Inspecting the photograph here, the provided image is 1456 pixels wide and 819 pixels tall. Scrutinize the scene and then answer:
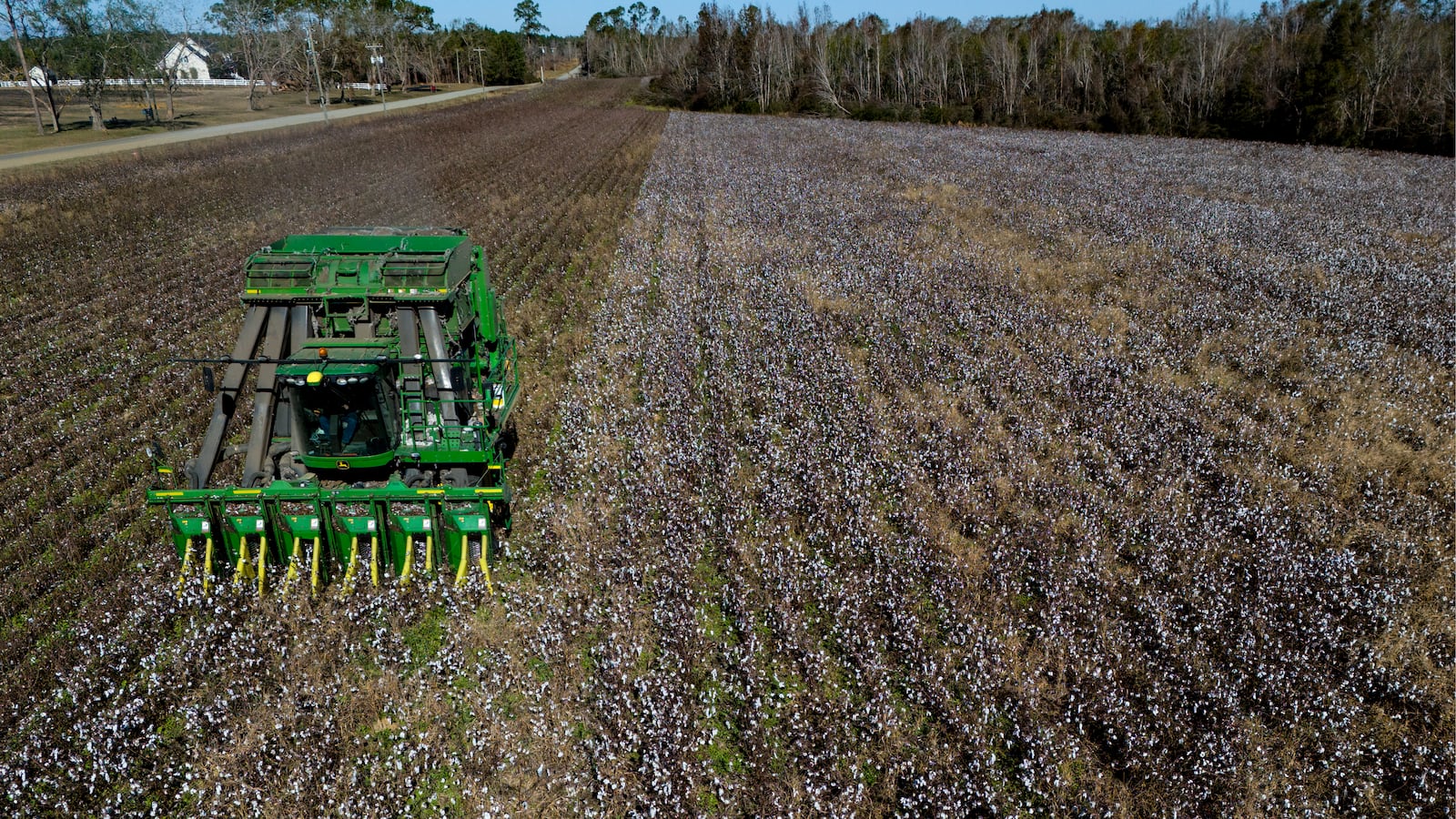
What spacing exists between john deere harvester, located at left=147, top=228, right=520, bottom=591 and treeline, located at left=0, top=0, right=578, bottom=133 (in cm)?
5955

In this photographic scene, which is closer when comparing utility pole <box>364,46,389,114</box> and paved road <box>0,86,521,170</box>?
paved road <box>0,86,521,170</box>

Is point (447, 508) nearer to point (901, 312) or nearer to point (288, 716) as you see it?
point (288, 716)

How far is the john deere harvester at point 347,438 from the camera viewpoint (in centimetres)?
826

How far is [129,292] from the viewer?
19328 millimetres

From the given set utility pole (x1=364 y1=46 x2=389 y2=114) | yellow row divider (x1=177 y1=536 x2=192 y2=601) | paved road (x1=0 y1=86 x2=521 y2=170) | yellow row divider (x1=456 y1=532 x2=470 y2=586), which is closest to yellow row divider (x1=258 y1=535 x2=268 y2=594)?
yellow row divider (x1=177 y1=536 x2=192 y2=601)

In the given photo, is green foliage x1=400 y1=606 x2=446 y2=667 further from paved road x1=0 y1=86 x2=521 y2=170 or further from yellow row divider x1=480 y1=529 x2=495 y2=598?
paved road x1=0 y1=86 x2=521 y2=170

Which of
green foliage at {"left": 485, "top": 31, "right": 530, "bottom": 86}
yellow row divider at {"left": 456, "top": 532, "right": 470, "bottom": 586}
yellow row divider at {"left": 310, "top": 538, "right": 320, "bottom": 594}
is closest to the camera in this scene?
yellow row divider at {"left": 310, "top": 538, "right": 320, "bottom": 594}

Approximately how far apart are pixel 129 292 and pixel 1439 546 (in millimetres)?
26430

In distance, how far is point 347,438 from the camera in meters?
8.61

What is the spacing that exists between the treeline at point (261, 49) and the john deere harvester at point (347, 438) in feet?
195

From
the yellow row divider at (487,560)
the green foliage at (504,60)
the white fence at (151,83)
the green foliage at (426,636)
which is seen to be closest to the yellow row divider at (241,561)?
the green foliage at (426,636)

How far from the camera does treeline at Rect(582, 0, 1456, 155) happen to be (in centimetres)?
4641

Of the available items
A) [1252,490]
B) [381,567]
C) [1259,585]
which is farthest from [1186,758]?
[381,567]

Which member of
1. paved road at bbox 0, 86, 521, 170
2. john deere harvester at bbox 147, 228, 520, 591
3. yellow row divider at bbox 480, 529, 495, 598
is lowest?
yellow row divider at bbox 480, 529, 495, 598
